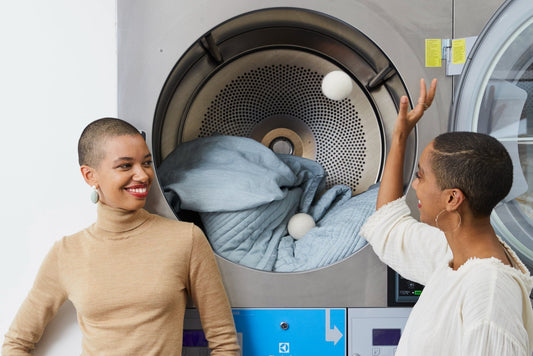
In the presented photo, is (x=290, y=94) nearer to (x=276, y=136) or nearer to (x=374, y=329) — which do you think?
(x=276, y=136)

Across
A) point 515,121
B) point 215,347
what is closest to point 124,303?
point 215,347

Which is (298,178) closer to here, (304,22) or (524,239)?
(304,22)

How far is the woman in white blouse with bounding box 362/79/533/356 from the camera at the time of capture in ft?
2.41

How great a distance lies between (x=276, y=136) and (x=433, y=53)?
515 millimetres

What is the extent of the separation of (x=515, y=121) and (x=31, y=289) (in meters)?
1.17

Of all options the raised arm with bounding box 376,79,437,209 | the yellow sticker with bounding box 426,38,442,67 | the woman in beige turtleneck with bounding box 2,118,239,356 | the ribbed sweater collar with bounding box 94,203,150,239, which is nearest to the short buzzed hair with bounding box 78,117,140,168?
the woman in beige turtleneck with bounding box 2,118,239,356

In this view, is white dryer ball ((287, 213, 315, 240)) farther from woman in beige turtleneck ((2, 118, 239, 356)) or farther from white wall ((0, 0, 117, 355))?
white wall ((0, 0, 117, 355))

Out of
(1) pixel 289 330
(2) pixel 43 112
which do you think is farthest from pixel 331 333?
(2) pixel 43 112

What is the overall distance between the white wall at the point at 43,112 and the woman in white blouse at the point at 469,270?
0.76 m

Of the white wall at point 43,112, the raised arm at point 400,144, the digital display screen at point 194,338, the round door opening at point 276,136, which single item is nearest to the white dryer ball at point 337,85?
the round door opening at point 276,136

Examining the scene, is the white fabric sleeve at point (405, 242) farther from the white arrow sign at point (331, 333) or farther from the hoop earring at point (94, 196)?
the hoop earring at point (94, 196)

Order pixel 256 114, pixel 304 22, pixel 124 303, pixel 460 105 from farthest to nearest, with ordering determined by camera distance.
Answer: pixel 256 114, pixel 304 22, pixel 460 105, pixel 124 303

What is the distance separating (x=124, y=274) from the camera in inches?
38.3

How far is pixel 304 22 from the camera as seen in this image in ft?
4.06
